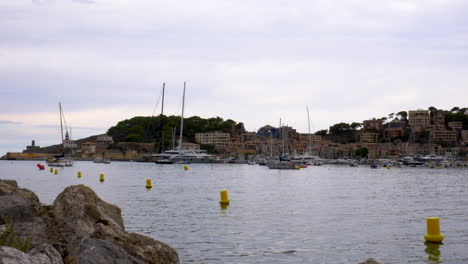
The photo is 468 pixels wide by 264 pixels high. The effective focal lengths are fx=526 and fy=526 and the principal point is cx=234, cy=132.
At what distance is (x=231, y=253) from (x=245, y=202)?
15.7m

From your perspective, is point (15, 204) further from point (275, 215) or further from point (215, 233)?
point (275, 215)

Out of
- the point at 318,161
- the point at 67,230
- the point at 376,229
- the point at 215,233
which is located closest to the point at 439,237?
the point at 376,229

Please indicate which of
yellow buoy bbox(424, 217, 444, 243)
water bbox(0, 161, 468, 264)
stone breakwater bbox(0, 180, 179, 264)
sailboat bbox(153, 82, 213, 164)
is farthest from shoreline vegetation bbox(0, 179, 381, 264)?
sailboat bbox(153, 82, 213, 164)

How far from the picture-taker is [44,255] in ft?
24.8

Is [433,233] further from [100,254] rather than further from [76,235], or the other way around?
[100,254]

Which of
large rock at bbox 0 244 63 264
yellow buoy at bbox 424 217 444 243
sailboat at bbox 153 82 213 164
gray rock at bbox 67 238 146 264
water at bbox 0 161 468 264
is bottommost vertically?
water at bbox 0 161 468 264

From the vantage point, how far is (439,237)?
17.2m

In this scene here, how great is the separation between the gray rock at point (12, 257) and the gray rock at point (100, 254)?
1303mm

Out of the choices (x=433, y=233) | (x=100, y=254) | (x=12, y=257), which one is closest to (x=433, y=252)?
(x=433, y=233)

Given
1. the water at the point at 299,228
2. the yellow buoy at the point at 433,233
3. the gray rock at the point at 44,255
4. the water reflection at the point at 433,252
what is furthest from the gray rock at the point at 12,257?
the yellow buoy at the point at 433,233

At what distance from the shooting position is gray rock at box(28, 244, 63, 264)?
7328mm

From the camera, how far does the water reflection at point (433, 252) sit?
15.0m

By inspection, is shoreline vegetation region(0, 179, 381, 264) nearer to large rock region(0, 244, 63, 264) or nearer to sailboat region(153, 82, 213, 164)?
large rock region(0, 244, 63, 264)

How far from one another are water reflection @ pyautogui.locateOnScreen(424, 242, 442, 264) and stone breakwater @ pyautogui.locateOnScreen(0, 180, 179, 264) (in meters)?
8.14
